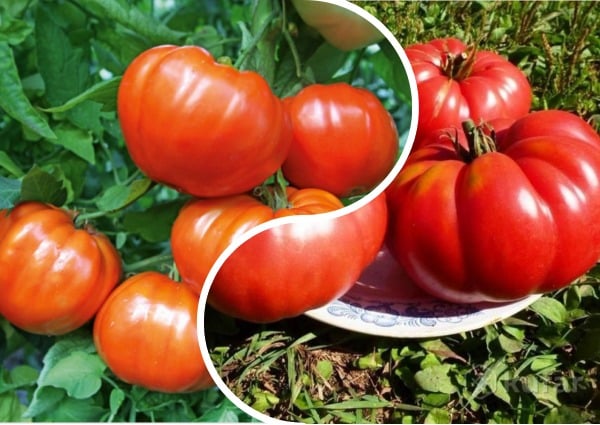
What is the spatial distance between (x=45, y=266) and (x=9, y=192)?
0.06 meters

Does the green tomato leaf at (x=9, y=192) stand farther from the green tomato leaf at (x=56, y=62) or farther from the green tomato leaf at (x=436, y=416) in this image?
the green tomato leaf at (x=436, y=416)

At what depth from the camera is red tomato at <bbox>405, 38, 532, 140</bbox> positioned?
0.50 metres

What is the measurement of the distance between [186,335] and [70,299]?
0.09m

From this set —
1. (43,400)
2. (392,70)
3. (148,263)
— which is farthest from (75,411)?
(392,70)

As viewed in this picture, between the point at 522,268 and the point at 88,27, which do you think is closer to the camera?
the point at 522,268

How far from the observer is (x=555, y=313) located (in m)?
0.53

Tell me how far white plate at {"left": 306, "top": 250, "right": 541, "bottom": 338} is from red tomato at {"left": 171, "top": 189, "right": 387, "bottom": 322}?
3 centimetres

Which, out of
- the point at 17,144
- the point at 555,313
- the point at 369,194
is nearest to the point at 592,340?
the point at 555,313

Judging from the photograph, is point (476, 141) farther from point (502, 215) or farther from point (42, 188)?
point (42, 188)

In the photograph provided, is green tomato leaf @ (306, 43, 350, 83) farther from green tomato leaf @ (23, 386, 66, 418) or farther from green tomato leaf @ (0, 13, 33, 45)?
green tomato leaf @ (23, 386, 66, 418)

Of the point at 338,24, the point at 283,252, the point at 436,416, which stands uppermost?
the point at 338,24

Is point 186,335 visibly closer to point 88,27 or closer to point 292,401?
point 292,401

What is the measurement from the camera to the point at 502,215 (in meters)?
0.47

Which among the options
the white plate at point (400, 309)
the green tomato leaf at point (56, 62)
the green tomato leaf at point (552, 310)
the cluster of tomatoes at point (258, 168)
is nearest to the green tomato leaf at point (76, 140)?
the green tomato leaf at point (56, 62)
